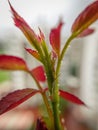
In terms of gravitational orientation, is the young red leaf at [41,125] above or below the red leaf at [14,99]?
below

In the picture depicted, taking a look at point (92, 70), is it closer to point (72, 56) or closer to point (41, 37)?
point (72, 56)

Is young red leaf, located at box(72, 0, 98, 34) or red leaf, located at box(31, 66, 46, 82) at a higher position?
young red leaf, located at box(72, 0, 98, 34)

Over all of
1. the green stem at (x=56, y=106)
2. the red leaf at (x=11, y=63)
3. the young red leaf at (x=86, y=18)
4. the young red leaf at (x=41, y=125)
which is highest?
the young red leaf at (x=86, y=18)

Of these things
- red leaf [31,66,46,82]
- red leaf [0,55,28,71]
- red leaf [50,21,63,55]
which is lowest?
red leaf [31,66,46,82]
